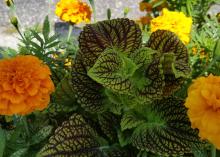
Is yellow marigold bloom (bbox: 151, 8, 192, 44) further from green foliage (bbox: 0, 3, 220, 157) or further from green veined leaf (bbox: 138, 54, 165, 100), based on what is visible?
green veined leaf (bbox: 138, 54, 165, 100)

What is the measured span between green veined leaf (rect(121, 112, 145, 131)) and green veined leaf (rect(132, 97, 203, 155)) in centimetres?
1

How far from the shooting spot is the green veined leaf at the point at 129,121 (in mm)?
1033

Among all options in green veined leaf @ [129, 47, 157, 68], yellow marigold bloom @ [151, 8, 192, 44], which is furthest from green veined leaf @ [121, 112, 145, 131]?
yellow marigold bloom @ [151, 8, 192, 44]

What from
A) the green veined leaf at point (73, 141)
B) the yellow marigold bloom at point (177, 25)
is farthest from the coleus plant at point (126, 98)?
the yellow marigold bloom at point (177, 25)

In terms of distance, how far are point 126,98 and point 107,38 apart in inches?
5.7

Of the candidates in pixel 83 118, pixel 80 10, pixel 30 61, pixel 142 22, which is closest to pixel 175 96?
pixel 83 118

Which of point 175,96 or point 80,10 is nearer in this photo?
point 175,96

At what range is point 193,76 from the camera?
133 cm

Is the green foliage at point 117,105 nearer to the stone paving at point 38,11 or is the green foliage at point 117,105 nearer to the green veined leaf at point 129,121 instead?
the green veined leaf at point 129,121

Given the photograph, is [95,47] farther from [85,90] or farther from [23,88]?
[23,88]

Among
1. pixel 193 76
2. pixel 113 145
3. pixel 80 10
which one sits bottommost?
pixel 113 145

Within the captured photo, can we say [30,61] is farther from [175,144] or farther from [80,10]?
[80,10]

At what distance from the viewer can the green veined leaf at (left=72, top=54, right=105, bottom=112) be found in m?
1.09

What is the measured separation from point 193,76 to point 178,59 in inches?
8.5
